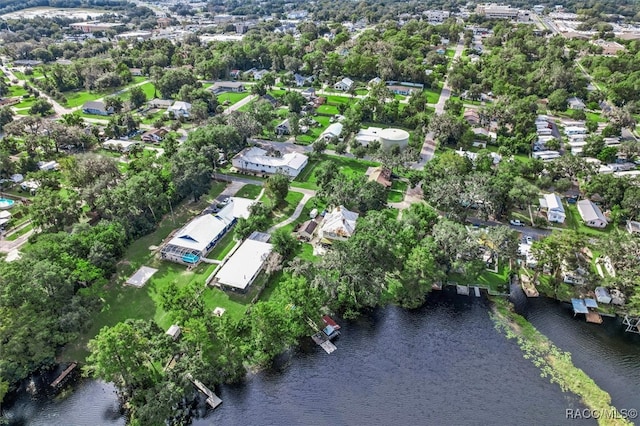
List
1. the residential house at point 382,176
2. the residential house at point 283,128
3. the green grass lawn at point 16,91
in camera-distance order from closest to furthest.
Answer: the residential house at point 382,176 → the residential house at point 283,128 → the green grass lawn at point 16,91

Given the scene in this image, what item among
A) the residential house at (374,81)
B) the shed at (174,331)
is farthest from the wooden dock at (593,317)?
the residential house at (374,81)

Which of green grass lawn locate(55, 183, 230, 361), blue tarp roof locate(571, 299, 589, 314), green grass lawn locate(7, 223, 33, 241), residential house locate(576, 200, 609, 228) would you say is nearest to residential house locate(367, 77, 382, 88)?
residential house locate(576, 200, 609, 228)

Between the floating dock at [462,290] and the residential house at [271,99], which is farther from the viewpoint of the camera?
the residential house at [271,99]

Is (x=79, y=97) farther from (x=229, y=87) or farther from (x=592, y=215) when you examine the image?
(x=592, y=215)

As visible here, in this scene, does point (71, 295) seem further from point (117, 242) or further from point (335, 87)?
point (335, 87)

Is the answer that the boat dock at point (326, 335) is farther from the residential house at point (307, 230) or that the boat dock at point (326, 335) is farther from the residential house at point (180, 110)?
the residential house at point (180, 110)

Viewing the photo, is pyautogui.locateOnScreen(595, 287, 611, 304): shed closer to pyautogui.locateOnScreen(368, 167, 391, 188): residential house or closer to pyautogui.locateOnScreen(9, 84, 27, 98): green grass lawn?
pyautogui.locateOnScreen(368, 167, 391, 188): residential house
